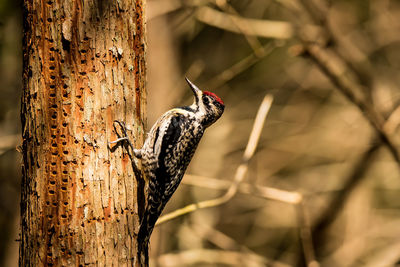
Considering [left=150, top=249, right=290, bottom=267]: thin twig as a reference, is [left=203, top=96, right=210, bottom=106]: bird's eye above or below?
above

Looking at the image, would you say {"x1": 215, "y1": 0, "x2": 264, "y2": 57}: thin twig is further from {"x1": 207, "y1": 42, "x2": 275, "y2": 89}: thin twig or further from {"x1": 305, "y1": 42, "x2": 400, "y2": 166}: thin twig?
{"x1": 305, "y1": 42, "x2": 400, "y2": 166}: thin twig

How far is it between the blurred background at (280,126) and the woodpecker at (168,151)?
2.34 ft

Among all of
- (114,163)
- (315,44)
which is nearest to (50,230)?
(114,163)

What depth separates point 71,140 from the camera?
213 centimetres

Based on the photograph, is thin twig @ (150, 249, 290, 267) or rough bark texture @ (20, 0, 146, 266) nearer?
rough bark texture @ (20, 0, 146, 266)

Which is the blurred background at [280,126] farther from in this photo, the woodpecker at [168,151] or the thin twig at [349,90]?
the woodpecker at [168,151]

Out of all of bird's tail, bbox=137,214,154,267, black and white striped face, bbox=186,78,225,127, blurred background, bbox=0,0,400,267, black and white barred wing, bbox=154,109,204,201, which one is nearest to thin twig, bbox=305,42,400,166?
blurred background, bbox=0,0,400,267

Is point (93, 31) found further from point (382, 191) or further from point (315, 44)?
point (382, 191)

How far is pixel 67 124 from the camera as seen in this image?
2123mm

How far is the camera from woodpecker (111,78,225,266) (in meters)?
2.49

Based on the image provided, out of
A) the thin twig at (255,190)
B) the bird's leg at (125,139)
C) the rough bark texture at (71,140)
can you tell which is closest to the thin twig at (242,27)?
the thin twig at (255,190)

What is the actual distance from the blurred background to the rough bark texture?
1.66 meters

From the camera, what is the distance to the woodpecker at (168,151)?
8.18ft

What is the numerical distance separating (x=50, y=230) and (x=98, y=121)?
0.56 meters
